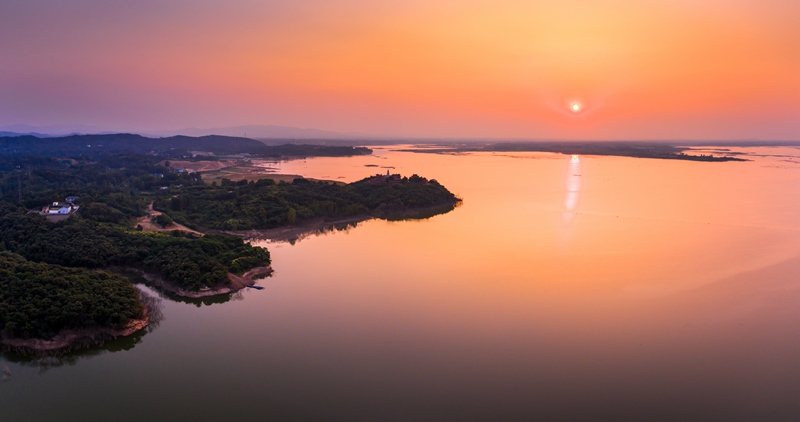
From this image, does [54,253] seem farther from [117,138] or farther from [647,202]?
[117,138]

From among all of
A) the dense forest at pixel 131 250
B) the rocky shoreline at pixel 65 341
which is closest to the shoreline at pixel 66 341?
the rocky shoreline at pixel 65 341

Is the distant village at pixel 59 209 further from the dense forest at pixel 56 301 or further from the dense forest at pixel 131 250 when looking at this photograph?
the dense forest at pixel 56 301

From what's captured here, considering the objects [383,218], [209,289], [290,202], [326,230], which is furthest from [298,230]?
[209,289]

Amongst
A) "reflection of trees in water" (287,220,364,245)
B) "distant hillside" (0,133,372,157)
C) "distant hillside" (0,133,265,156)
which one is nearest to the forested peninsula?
"reflection of trees in water" (287,220,364,245)

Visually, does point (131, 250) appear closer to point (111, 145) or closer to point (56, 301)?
point (56, 301)

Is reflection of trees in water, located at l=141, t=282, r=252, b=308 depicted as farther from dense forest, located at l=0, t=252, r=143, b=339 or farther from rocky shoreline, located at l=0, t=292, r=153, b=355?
rocky shoreline, located at l=0, t=292, r=153, b=355
